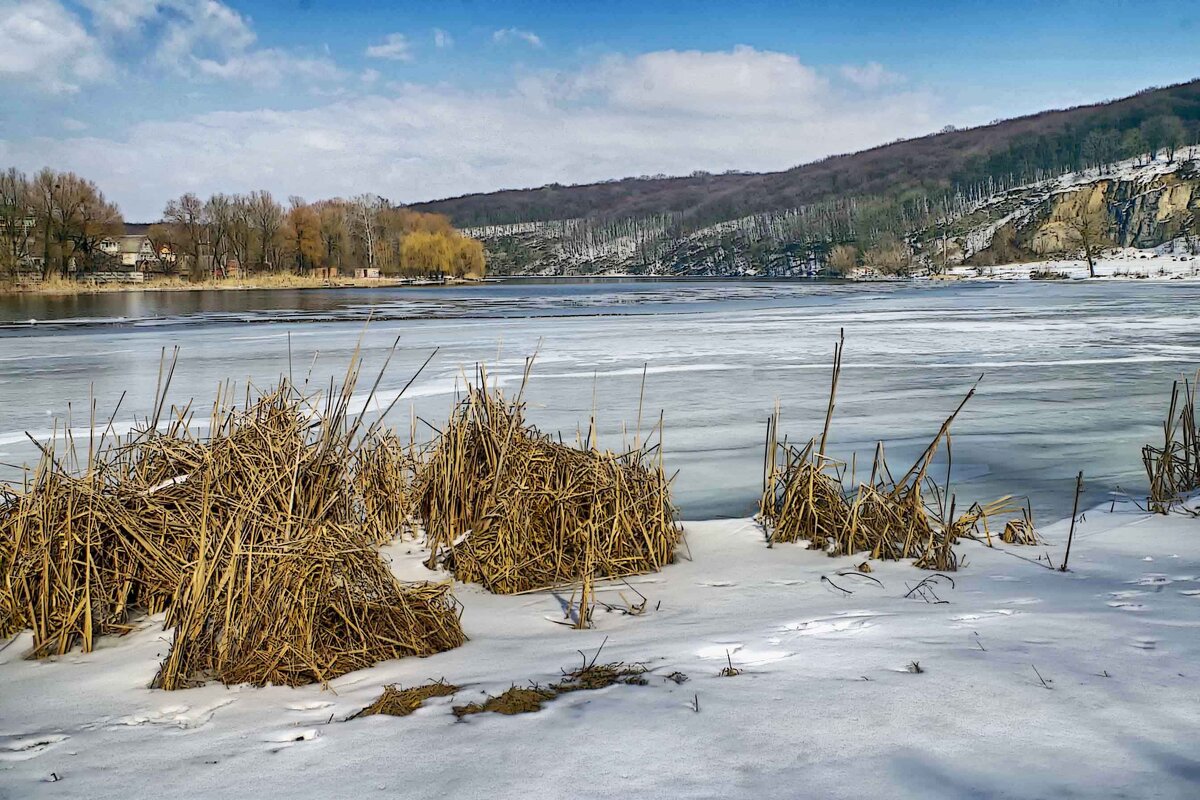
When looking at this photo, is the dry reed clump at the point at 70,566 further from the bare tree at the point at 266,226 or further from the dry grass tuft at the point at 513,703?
the bare tree at the point at 266,226

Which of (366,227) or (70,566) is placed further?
(366,227)

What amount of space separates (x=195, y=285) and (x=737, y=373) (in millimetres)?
59380

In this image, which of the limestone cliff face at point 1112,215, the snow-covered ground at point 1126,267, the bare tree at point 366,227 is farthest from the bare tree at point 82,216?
the limestone cliff face at point 1112,215

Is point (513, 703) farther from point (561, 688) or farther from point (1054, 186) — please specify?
point (1054, 186)

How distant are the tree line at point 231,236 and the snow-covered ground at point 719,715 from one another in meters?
65.3

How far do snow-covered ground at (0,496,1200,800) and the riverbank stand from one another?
58288mm

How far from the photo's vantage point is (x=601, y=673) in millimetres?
3365

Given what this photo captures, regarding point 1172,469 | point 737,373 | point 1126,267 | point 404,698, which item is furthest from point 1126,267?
point 404,698

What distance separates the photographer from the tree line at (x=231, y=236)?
64.8m

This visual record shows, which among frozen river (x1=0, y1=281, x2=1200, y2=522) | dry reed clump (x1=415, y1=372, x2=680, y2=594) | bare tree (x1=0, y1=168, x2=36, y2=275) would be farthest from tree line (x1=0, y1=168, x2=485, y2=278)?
dry reed clump (x1=415, y1=372, x2=680, y2=594)

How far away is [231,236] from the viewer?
78250 millimetres

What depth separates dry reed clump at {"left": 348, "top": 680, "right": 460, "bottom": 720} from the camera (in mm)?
3098

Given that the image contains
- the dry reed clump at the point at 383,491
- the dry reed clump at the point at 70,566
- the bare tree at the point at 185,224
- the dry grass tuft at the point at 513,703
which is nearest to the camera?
the dry grass tuft at the point at 513,703

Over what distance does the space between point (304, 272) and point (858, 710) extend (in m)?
90.3
